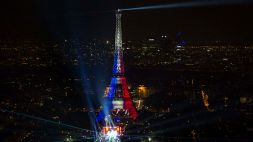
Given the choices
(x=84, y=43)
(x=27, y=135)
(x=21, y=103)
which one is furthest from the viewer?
(x=84, y=43)

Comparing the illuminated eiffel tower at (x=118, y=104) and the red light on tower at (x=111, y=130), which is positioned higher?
the illuminated eiffel tower at (x=118, y=104)

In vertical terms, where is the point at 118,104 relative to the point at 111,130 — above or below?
above

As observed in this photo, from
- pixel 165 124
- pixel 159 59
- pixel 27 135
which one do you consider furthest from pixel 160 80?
pixel 27 135

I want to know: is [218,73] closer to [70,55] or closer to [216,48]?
[70,55]

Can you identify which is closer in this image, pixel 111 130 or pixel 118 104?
pixel 111 130

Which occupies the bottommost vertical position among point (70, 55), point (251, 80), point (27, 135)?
point (27, 135)

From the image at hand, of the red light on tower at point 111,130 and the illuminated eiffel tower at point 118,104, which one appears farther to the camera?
the illuminated eiffel tower at point 118,104

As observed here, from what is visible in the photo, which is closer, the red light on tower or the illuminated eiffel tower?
the red light on tower

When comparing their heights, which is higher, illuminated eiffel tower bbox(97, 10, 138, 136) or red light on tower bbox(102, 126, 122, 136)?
illuminated eiffel tower bbox(97, 10, 138, 136)

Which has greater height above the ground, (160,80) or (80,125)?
(160,80)

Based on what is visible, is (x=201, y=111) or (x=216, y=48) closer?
(x=201, y=111)

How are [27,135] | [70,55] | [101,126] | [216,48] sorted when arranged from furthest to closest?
[216,48] < [70,55] < [101,126] < [27,135]
